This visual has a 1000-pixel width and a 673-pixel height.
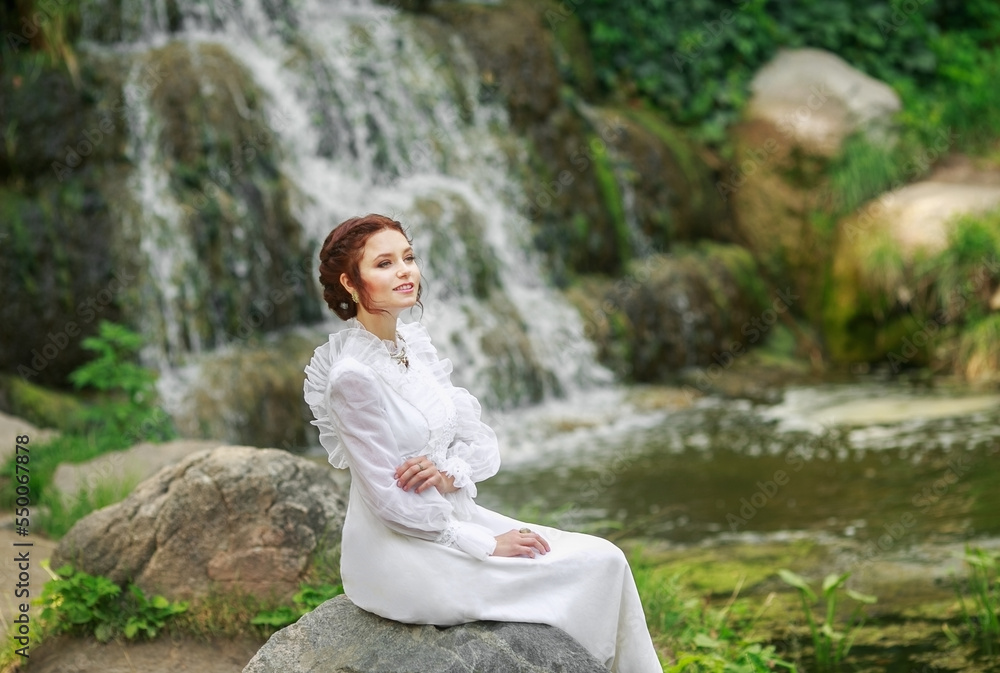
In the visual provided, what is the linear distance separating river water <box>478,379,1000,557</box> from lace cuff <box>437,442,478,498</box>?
Result: 2.46 m

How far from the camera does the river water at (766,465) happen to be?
19.5 feet

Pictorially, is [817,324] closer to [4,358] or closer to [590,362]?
[590,362]

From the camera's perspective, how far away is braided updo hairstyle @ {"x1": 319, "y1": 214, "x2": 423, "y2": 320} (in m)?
2.72

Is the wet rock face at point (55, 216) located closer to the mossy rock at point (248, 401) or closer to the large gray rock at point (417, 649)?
the mossy rock at point (248, 401)

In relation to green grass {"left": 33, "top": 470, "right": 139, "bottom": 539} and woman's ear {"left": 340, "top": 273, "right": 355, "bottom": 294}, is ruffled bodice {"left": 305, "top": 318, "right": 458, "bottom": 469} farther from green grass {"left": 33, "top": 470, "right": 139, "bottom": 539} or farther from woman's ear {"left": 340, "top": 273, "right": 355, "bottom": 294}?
green grass {"left": 33, "top": 470, "right": 139, "bottom": 539}

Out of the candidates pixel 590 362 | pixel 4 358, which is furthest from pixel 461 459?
pixel 590 362

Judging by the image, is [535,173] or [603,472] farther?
[535,173]

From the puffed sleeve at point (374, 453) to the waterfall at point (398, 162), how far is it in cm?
530

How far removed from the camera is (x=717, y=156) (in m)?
11.5

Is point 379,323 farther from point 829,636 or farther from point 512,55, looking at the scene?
point 512,55

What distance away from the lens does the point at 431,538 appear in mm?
2650

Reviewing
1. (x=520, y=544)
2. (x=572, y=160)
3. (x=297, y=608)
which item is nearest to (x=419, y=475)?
(x=520, y=544)

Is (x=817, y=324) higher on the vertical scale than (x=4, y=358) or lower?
lower

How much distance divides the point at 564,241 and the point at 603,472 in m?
3.28
